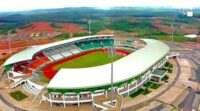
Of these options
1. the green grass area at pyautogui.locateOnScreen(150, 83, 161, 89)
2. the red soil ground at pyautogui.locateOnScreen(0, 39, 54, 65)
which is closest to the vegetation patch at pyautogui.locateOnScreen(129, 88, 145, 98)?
the green grass area at pyautogui.locateOnScreen(150, 83, 161, 89)

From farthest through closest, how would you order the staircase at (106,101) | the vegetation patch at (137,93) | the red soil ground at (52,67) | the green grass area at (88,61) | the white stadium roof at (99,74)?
the green grass area at (88,61) < the red soil ground at (52,67) < the vegetation patch at (137,93) < the white stadium roof at (99,74) < the staircase at (106,101)

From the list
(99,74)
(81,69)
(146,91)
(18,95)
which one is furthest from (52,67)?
(146,91)

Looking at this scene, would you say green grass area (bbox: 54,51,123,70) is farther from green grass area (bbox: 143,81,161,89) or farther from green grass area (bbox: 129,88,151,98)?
green grass area (bbox: 129,88,151,98)

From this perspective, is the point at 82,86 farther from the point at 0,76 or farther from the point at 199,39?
the point at 199,39

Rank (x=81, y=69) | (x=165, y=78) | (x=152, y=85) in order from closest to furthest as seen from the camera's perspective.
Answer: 1. (x=81, y=69)
2. (x=152, y=85)
3. (x=165, y=78)

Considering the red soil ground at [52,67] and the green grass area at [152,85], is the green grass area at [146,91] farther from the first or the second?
the red soil ground at [52,67]

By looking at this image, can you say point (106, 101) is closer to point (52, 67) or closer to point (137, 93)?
point (137, 93)

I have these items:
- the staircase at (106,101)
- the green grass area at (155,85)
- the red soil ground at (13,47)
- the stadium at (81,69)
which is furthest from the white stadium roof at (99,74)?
the red soil ground at (13,47)

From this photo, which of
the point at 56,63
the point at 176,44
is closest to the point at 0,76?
the point at 56,63
